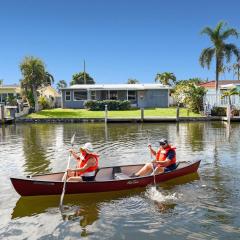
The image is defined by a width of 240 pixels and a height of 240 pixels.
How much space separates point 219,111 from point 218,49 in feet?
29.5

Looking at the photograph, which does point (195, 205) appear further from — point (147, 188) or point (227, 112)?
point (227, 112)

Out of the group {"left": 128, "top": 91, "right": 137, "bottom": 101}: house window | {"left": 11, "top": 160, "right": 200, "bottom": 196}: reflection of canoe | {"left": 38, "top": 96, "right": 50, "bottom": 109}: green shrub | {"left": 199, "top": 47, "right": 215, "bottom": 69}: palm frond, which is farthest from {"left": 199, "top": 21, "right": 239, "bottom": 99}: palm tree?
{"left": 11, "top": 160, "right": 200, "bottom": 196}: reflection of canoe

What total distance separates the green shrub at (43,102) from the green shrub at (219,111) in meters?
25.4

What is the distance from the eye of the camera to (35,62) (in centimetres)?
4941

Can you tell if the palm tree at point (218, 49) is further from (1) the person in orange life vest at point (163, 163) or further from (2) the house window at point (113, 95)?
(1) the person in orange life vest at point (163, 163)

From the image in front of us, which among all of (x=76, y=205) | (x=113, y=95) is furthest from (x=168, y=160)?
(x=113, y=95)

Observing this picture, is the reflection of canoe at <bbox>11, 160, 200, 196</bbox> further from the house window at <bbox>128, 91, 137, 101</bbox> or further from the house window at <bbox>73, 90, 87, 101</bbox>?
the house window at <bbox>73, 90, 87, 101</bbox>

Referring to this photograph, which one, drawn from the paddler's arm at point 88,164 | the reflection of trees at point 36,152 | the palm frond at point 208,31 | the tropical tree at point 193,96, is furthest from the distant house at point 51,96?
the paddler's arm at point 88,164

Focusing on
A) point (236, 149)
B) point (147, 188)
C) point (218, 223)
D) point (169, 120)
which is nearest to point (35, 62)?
point (169, 120)

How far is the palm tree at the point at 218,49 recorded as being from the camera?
1880 inches

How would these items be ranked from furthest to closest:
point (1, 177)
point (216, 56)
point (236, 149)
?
point (216, 56)
point (236, 149)
point (1, 177)

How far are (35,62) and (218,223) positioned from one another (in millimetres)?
42428

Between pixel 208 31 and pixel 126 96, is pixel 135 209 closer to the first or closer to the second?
pixel 208 31

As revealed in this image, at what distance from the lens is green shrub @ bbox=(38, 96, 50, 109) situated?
56.3 m
